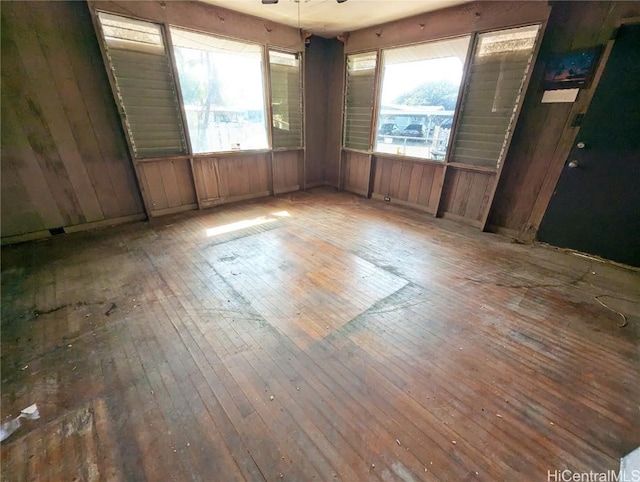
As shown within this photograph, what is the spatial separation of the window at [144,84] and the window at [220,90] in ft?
0.61

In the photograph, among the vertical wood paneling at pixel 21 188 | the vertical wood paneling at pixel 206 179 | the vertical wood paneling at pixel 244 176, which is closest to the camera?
the vertical wood paneling at pixel 21 188

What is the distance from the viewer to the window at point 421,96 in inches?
147

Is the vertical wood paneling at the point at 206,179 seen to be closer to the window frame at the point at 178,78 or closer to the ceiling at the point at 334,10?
the window frame at the point at 178,78

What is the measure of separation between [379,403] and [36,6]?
16.4 ft

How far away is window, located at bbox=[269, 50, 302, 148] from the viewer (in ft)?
15.1

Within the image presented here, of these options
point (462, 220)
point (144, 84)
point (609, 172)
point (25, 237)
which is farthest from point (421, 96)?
point (25, 237)

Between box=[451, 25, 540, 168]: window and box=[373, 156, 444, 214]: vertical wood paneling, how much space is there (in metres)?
0.54

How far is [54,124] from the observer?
3.15 metres

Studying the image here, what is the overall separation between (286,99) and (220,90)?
123cm

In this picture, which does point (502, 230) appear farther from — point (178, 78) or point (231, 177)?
point (178, 78)

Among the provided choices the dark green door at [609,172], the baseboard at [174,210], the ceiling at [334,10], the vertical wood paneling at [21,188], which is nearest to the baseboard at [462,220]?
the dark green door at [609,172]

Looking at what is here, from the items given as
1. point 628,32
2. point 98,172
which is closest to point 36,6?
point 98,172

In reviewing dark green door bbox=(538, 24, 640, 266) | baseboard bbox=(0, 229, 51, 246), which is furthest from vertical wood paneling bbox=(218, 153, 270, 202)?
dark green door bbox=(538, 24, 640, 266)

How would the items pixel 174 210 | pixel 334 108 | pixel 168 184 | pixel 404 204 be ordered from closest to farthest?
pixel 168 184 → pixel 174 210 → pixel 404 204 → pixel 334 108
